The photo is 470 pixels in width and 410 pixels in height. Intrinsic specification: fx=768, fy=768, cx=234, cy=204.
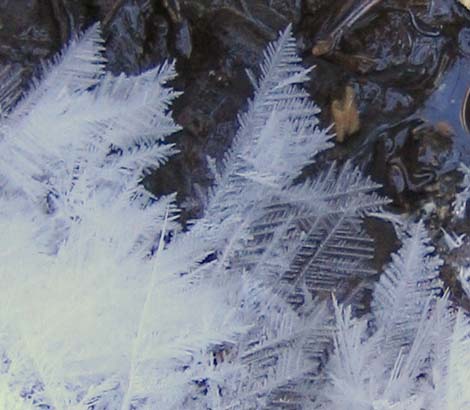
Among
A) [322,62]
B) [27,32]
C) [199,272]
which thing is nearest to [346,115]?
[322,62]

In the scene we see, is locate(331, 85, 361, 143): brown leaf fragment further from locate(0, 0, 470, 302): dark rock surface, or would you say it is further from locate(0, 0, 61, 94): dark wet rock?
locate(0, 0, 61, 94): dark wet rock

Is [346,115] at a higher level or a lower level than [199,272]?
higher

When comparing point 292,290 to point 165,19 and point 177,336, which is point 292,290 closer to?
point 177,336

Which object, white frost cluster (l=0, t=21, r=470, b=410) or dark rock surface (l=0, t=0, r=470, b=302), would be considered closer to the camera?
white frost cluster (l=0, t=21, r=470, b=410)

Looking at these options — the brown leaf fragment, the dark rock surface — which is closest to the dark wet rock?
the dark rock surface

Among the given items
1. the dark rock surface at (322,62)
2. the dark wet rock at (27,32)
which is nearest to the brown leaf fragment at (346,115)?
the dark rock surface at (322,62)

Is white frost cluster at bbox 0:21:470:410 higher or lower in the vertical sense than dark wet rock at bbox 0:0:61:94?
lower

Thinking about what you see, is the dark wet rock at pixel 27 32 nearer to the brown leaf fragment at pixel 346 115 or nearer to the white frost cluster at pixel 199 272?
the white frost cluster at pixel 199 272

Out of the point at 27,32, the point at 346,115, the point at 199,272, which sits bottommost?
the point at 199,272

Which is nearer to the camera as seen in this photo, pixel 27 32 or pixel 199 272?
pixel 199 272

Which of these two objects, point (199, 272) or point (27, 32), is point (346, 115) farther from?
point (27, 32)

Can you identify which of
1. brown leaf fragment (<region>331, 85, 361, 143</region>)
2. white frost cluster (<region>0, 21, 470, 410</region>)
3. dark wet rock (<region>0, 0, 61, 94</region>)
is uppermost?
brown leaf fragment (<region>331, 85, 361, 143</region>)
